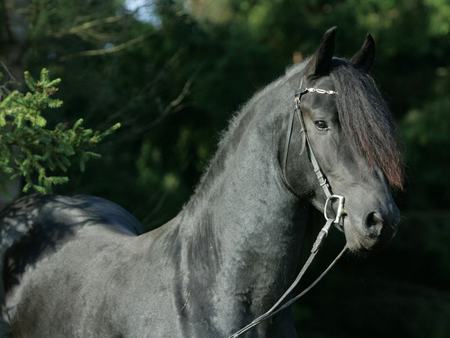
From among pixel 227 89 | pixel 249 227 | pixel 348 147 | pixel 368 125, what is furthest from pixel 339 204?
pixel 227 89

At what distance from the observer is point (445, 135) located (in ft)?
39.4

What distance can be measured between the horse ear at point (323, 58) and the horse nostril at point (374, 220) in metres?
0.69

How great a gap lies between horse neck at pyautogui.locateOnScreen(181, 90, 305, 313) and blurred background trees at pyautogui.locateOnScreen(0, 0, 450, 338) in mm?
4358

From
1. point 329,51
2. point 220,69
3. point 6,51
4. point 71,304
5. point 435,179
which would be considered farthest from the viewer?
point 435,179

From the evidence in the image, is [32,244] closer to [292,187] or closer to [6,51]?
[292,187]

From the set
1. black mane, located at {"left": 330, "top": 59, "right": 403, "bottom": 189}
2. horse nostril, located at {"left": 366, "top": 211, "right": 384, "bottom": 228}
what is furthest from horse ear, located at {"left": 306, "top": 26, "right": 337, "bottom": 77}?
horse nostril, located at {"left": 366, "top": 211, "right": 384, "bottom": 228}

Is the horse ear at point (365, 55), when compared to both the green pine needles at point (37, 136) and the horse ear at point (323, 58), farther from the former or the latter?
the green pine needles at point (37, 136)

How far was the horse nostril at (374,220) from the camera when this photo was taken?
3.22m

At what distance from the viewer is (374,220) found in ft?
10.6

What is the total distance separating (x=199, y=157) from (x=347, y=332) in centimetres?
428

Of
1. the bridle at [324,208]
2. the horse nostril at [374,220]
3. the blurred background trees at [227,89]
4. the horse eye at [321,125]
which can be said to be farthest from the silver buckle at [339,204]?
the blurred background trees at [227,89]

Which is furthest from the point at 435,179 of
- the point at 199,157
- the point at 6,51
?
the point at 6,51

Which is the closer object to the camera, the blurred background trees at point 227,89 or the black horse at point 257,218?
the black horse at point 257,218

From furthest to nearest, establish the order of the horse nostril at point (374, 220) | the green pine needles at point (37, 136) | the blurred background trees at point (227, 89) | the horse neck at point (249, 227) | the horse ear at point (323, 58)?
1. the blurred background trees at point (227, 89)
2. the green pine needles at point (37, 136)
3. the horse neck at point (249, 227)
4. the horse ear at point (323, 58)
5. the horse nostril at point (374, 220)
